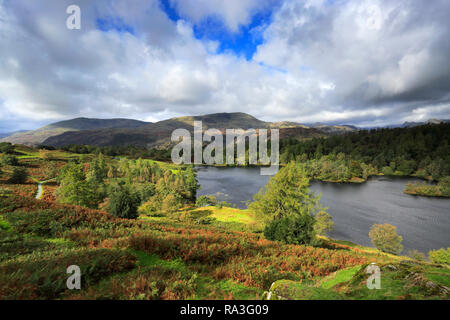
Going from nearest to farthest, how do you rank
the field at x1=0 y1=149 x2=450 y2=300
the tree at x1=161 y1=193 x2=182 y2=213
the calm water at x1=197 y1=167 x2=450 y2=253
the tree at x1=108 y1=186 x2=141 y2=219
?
1. the field at x1=0 y1=149 x2=450 y2=300
2. the tree at x1=108 y1=186 x2=141 y2=219
3. the calm water at x1=197 y1=167 x2=450 y2=253
4. the tree at x1=161 y1=193 x2=182 y2=213

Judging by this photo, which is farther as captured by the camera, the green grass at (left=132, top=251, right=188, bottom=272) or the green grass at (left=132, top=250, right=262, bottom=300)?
the green grass at (left=132, top=251, right=188, bottom=272)

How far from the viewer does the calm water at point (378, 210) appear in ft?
139

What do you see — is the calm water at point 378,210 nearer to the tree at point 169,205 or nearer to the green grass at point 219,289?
the tree at point 169,205

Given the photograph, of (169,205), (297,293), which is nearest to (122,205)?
(169,205)

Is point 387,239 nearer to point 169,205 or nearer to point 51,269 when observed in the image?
point 169,205

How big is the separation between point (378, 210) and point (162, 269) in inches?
2783

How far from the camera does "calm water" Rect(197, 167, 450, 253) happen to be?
139ft

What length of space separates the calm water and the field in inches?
1600

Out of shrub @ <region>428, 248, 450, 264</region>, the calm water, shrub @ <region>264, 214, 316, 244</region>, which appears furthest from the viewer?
the calm water

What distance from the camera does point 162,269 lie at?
6.50 meters

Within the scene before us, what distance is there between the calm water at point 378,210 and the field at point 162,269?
1600 inches

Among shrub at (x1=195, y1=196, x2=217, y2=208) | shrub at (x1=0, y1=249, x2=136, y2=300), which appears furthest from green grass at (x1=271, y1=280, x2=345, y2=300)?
shrub at (x1=195, y1=196, x2=217, y2=208)

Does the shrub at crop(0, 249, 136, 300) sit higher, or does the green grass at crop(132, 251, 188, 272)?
the shrub at crop(0, 249, 136, 300)

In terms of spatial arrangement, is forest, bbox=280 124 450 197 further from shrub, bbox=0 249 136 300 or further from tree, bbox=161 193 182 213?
shrub, bbox=0 249 136 300
